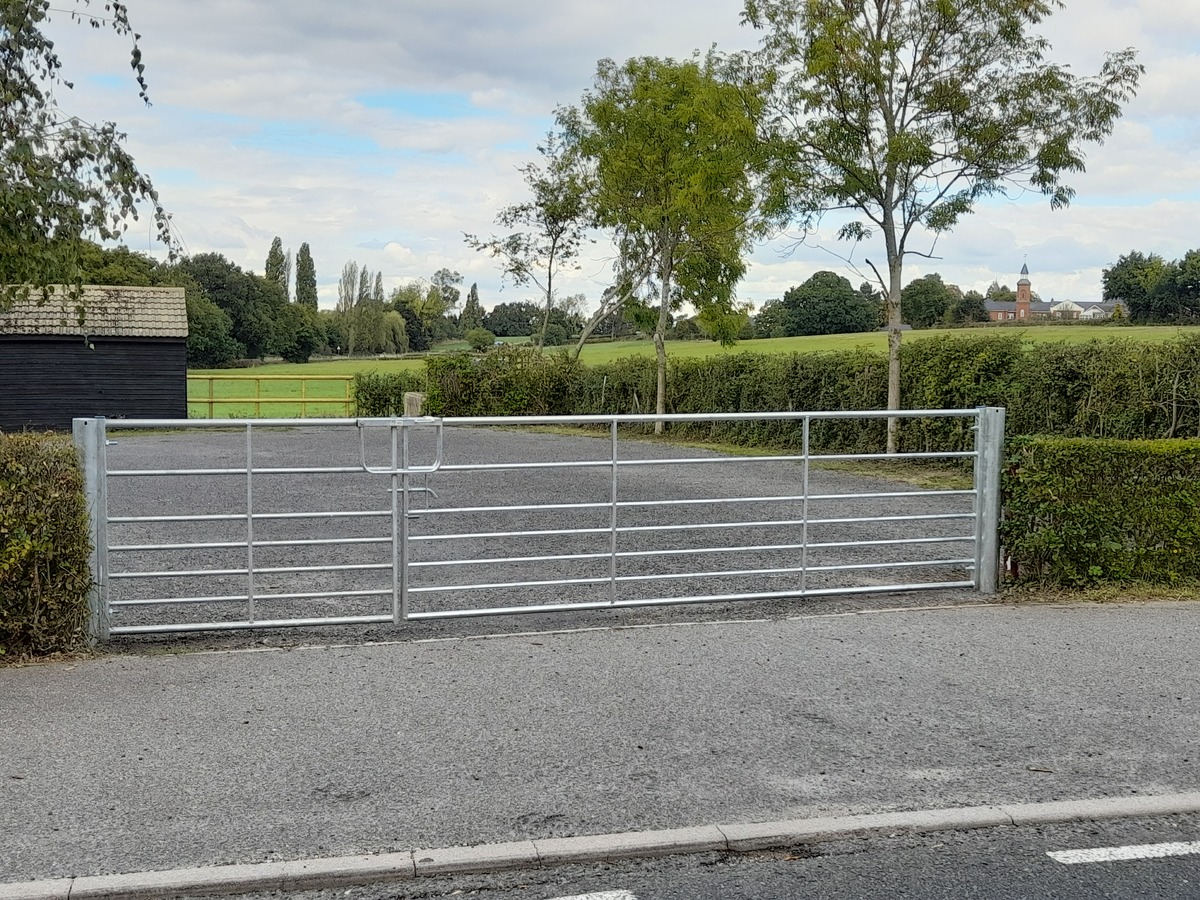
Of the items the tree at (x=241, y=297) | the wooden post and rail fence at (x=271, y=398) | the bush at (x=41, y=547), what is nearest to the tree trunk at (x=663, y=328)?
the wooden post and rail fence at (x=271, y=398)

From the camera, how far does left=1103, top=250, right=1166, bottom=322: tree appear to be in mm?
37562

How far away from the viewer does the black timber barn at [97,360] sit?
33.8 meters

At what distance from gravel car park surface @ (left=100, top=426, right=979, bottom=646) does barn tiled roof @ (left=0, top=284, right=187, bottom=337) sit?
15.1 meters

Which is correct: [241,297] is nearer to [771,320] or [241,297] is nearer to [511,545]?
[771,320]

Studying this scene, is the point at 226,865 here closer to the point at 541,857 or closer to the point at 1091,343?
the point at 541,857

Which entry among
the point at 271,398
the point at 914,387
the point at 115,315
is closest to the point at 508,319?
the point at 271,398

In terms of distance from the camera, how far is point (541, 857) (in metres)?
3.99

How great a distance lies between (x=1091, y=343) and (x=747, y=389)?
9975mm

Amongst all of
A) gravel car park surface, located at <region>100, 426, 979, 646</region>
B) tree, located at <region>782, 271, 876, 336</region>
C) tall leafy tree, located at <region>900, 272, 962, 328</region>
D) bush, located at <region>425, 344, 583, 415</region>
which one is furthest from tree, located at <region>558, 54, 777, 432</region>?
tree, located at <region>782, 271, 876, 336</region>

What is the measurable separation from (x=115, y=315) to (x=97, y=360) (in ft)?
4.99

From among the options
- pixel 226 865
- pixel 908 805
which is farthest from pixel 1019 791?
pixel 226 865

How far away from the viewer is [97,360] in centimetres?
3475

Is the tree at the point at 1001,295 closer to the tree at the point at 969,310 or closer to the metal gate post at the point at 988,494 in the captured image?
the tree at the point at 969,310

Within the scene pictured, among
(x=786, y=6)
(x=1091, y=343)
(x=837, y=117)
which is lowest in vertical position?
(x=1091, y=343)
